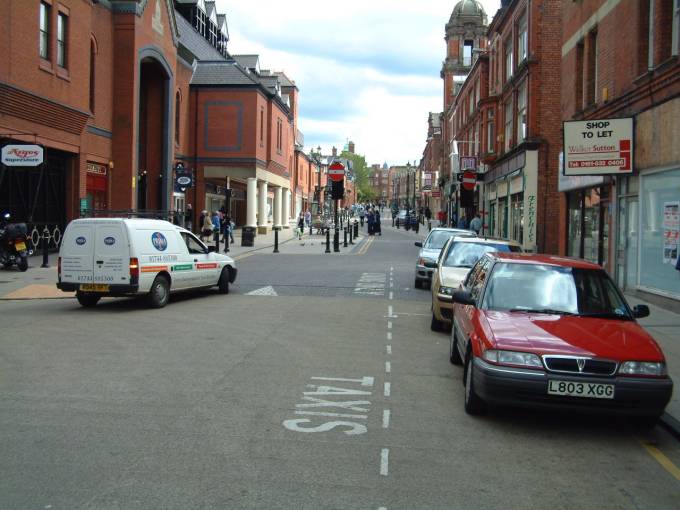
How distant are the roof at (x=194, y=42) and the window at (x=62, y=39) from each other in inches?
635

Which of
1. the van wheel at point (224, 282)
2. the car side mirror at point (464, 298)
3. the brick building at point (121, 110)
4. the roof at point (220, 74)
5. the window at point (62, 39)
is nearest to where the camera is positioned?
the car side mirror at point (464, 298)

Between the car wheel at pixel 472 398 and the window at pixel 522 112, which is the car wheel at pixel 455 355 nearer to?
the car wheel at pixel 472 398

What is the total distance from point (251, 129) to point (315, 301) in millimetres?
29712

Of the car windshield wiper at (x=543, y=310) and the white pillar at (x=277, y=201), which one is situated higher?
the white pillar at (x=277, y=201)

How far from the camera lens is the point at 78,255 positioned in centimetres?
1348

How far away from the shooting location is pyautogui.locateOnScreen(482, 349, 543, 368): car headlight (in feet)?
20.4

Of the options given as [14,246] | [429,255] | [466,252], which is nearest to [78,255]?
[466,252]

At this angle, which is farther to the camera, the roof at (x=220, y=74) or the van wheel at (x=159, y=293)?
the roof at (x=220, y=74)

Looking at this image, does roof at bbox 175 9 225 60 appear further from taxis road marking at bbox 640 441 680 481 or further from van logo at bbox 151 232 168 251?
taxis road marking at bbox 640 441 680 481

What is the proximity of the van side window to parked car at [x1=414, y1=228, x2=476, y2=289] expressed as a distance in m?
5.47

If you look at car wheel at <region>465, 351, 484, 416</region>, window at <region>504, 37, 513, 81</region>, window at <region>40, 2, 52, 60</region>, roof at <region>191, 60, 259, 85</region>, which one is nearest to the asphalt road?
car wheel at <region>465, 351, 484, 416</region>

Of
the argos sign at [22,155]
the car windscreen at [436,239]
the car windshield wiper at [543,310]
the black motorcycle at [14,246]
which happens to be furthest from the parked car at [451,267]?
the black motorcycle at [14,246]

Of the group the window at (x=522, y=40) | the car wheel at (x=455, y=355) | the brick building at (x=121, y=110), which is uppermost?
the window at (x=522, y=40)

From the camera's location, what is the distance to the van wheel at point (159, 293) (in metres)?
13.7
